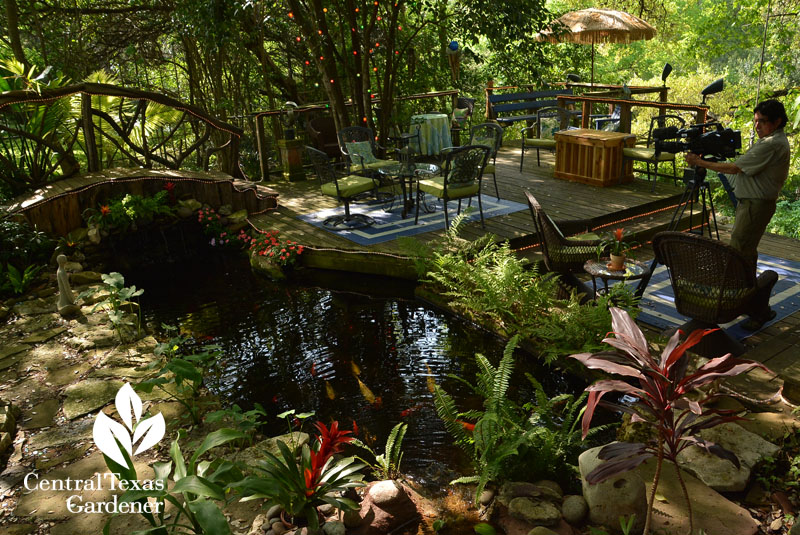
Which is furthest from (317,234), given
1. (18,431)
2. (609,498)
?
(609,498)

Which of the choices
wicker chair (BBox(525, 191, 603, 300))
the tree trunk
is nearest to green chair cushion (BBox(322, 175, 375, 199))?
wicker chair (BBox(525, 191, 603, 300))

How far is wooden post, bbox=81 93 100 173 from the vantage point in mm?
6996

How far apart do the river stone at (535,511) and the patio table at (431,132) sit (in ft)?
24.7

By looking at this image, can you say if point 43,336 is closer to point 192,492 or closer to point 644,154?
point 192,492

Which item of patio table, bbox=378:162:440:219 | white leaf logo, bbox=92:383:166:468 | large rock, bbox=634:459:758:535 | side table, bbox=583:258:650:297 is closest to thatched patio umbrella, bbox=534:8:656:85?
patio table, bbox=378:162:440:219

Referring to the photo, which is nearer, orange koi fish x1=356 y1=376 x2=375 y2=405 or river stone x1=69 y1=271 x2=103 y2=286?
orange koi fish x1=356 y1=376 x2=375 y2=405

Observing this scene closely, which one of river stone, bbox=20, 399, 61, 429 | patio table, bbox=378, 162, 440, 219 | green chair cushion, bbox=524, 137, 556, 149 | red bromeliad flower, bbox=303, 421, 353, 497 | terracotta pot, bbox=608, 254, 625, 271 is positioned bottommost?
river stone, bbox=20, 399, 61, 429

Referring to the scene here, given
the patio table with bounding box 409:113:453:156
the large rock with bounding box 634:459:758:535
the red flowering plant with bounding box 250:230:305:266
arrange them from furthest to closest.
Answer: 1. the patio table with bounding box 409:113:453:156
2. the red flowering plant with bounding box 250:230:305:266
3. the large rock with bounding box 634:459:758:535

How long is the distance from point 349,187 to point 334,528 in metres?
4.63

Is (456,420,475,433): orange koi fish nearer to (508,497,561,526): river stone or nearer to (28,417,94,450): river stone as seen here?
(508,497,561,526): river stone

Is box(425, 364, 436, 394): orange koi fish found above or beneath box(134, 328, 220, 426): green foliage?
beneath

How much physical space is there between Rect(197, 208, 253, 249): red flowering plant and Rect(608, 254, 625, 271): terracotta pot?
4.59 metres

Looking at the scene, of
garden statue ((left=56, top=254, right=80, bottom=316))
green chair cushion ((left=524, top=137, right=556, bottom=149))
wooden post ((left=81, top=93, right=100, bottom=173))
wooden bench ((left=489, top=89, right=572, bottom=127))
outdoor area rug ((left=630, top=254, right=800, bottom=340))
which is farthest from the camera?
wooden bench ((left=489, top=89, right=572, bottom=127))

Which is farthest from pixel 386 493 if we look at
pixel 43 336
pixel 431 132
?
pixel 431 132
